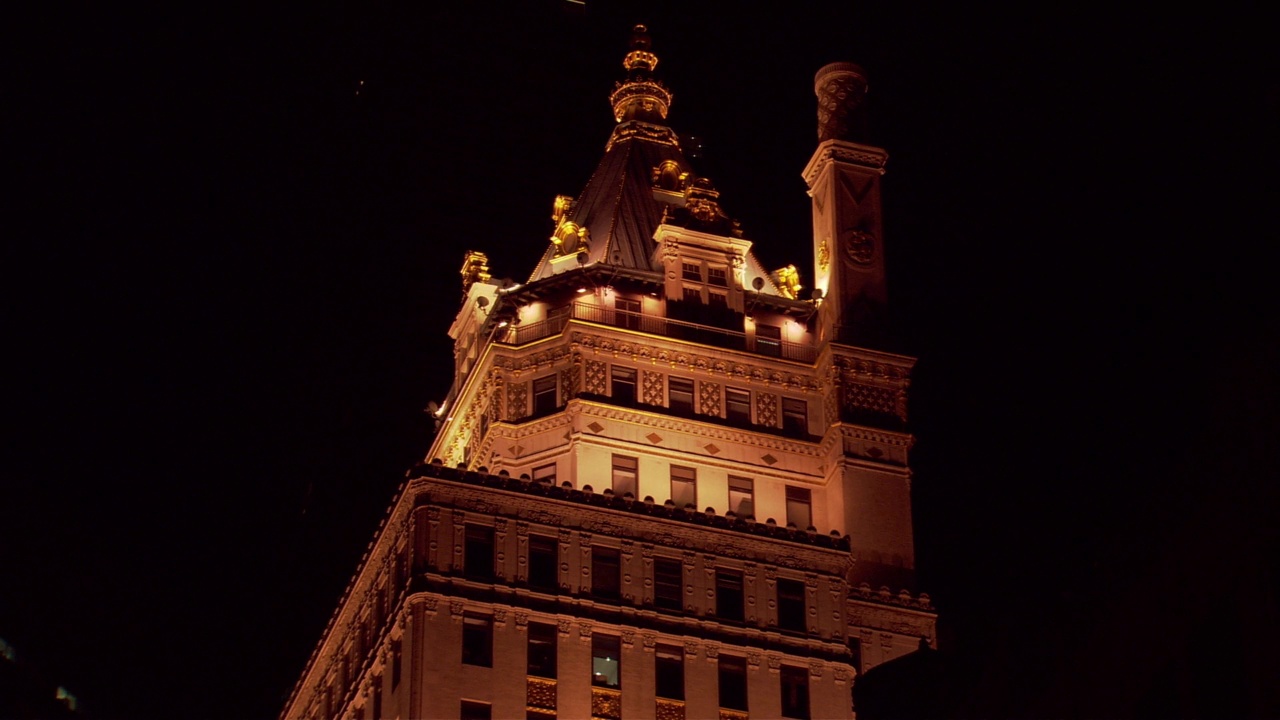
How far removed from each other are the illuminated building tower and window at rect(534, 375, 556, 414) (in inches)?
3.3

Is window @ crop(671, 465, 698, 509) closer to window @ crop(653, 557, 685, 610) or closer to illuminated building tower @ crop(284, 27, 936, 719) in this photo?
illuminated building tower @ crop(284, 27, 936, 719)

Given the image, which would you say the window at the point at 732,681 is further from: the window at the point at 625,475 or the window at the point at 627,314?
the window at the point at 627,314

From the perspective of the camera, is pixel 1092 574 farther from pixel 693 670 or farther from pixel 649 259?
pixel 649 259

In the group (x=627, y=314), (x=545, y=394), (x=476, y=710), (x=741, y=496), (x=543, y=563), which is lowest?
(x=476, y=710)

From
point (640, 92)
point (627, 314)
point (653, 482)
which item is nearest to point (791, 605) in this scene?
point (653, 482)

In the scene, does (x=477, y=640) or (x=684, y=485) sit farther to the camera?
(x=684, y=485)

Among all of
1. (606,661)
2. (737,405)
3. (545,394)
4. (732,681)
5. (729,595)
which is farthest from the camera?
(737,405)

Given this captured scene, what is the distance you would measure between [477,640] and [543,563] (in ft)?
13.6

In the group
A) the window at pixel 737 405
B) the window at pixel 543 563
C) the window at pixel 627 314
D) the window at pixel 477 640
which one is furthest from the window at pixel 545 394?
the window at pixel 477 640

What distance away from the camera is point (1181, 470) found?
57.2 metres

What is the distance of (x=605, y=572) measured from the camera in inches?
3482

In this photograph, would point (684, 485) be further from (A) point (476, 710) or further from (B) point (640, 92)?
(B) point (640, 92)

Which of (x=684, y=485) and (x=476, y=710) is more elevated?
(x=684, y=485)

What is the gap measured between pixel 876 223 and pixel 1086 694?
5095cm
